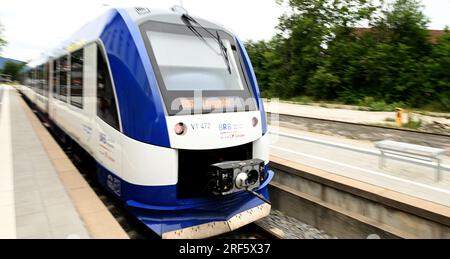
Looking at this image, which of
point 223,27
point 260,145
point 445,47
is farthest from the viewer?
point 445,47

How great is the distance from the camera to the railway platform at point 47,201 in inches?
148

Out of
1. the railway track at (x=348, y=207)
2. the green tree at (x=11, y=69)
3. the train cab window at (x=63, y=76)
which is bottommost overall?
the railway track at (x=348, y=207)

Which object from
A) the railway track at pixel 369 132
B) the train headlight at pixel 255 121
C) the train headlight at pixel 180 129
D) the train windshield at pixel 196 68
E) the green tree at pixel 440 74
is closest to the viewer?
the train headlight at pixel 180 129

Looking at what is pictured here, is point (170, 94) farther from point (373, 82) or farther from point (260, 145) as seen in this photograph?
point (373, 82)

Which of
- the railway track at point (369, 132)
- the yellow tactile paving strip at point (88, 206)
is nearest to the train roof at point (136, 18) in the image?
A: the yellow tactile paving strip at point (88, 206)

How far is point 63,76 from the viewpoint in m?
7.32

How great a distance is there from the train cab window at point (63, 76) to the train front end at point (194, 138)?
337cm

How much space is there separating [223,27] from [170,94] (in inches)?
65.0

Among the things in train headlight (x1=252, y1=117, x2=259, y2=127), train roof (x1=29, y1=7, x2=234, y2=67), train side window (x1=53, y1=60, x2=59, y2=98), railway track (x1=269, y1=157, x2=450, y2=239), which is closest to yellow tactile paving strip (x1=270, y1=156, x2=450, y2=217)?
railway track (x1=269, y1=157, x2=450, y2=239)

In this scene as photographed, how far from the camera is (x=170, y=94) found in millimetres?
4016

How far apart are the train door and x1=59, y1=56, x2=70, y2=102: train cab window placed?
8.39 ft

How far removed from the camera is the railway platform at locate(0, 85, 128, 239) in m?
3.76

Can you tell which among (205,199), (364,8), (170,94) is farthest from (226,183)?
(364,8)

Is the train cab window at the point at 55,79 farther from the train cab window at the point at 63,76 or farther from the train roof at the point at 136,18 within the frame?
the train roof at the point at 136,18
